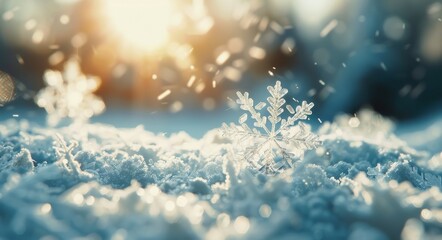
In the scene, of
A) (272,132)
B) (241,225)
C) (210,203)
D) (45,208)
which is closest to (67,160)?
(45,208)

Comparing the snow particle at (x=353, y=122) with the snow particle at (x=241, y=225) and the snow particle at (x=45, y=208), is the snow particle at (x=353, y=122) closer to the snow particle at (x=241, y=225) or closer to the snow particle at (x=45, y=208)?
the snow particle at (x=241, y=225)

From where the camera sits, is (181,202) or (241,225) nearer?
(241,225)

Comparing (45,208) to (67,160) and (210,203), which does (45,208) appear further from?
(67,160)

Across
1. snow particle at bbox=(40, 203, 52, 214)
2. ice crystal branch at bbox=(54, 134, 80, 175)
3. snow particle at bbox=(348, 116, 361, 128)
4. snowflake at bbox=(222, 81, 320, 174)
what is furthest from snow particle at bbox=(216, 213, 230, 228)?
snow particle at bbox=(348, 116, 361, 128)

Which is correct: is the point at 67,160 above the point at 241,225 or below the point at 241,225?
above

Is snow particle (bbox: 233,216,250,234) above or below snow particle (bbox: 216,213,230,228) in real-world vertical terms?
below

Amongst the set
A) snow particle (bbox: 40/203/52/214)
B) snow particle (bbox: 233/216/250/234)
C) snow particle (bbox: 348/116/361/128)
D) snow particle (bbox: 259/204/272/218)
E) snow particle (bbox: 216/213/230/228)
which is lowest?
snow particle (bbox: 233/216/250/234)

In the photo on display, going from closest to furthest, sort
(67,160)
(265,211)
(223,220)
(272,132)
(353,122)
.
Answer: (223,220)
(265,211)
(67,160)
(272,132)
(353,122)

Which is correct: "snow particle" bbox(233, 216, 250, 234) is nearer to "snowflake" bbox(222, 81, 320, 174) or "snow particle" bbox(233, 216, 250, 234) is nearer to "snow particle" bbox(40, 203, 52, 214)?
"snow particle" bbox(40, 203, 52, 214)

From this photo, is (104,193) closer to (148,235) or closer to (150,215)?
(150,215)
